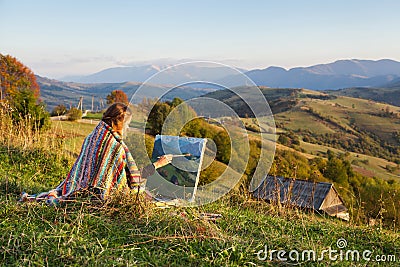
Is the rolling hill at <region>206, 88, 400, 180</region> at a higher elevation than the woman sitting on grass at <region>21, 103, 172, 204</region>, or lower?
lower

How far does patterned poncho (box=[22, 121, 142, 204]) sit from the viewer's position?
437 centimetres

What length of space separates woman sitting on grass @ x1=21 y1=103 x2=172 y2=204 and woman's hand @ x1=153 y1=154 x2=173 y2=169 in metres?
0.54

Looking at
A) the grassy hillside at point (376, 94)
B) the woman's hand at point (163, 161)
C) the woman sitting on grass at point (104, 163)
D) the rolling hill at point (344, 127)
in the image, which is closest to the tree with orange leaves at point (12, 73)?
the rolling hill at point (344, 127)

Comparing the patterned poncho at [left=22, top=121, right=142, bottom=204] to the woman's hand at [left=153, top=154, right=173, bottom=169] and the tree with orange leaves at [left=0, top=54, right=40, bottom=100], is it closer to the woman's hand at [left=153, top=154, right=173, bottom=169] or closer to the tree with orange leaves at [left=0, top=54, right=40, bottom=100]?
the woman's hand at [left=153, top=154, right=173, bottom=169]

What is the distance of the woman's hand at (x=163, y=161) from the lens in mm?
5055

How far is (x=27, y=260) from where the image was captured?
2561 mm

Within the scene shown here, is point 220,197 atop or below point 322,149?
atop

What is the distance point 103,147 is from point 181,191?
1263mm

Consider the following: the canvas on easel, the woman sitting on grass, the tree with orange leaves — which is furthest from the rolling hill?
the woman sitting on grass

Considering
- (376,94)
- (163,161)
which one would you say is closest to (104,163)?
(163,161)

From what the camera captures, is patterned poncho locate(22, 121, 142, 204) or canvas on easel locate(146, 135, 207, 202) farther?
canvas on easel locate(146, 135, 207, 202)

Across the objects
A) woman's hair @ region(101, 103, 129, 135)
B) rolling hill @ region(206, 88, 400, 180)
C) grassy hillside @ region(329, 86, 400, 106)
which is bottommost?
rolling hill @ region(206, 88, 400, 180)

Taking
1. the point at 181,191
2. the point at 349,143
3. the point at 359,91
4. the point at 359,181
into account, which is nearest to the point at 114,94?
the point at 359,181

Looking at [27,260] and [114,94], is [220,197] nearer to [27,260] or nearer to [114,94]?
[27,260]
